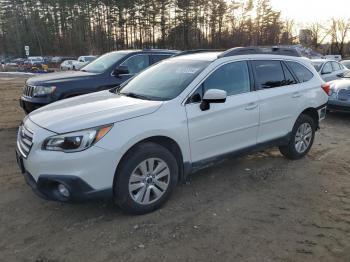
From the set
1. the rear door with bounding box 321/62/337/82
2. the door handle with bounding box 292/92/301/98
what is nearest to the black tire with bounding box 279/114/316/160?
the door handle with bounding box 292/92/301/98

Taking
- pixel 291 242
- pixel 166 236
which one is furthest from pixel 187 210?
pixel 291 242

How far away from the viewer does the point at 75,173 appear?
11.1ft

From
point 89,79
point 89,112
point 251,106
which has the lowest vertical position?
point 251,106

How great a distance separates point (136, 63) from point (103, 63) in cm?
73

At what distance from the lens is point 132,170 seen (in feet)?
12.1

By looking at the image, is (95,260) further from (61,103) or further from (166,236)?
(61,103)

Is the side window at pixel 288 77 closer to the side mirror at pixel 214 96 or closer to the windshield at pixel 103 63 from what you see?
the side mirror at pixel 214 96

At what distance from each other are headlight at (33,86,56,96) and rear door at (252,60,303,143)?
12.5 feet

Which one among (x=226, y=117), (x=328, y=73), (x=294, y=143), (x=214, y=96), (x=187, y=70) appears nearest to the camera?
(x=214, y=96)

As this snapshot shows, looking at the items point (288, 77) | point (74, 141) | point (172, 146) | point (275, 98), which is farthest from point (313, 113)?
point (74, 141)

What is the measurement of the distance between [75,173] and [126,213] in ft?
2.77

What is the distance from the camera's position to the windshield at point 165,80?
430 centimetres

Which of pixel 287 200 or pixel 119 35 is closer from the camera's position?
pixel 287 200

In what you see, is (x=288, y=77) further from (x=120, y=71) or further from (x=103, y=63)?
(x=103, y=63)
